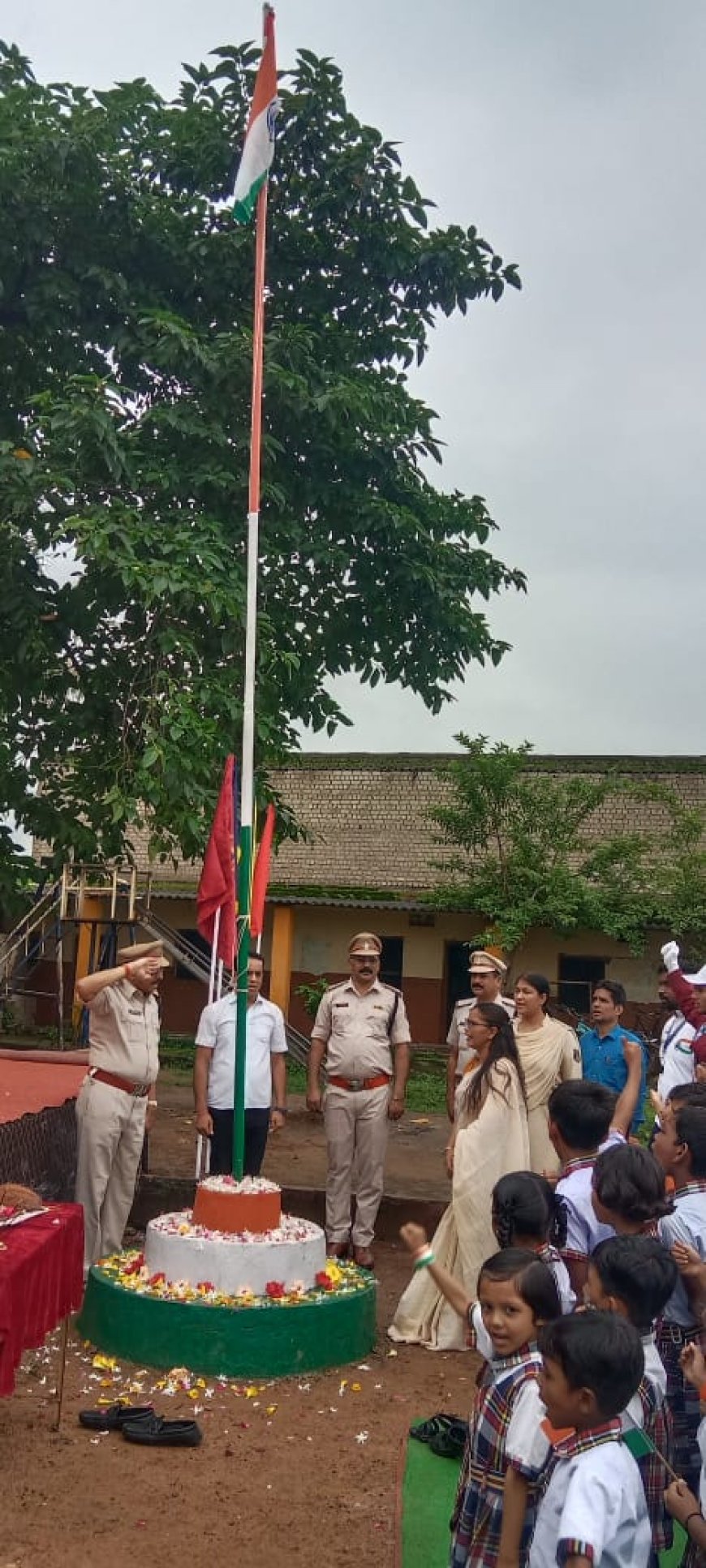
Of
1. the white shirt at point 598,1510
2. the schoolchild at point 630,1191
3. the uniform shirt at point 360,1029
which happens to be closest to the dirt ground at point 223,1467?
the schoolchild at point 630,1191

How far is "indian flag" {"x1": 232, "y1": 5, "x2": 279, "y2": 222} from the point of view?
6652mm

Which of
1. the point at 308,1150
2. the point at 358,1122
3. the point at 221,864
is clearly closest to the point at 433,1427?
the point at 358,1122

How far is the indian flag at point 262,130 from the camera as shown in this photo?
6.65m

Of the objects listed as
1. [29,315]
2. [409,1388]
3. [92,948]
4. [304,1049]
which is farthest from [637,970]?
[409,1388]

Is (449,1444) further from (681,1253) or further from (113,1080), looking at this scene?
(113,1080)

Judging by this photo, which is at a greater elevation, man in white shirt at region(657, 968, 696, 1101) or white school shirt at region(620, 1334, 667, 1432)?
man in white shirt at region(657, 968, 696, 1101)

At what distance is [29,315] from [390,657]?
13.1 feet

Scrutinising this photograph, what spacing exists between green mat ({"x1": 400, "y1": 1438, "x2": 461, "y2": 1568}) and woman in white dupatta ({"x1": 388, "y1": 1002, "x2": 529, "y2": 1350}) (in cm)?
115

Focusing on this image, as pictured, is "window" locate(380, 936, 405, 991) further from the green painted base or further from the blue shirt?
the green painted base

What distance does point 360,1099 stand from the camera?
7.05 meters

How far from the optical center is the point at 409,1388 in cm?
539

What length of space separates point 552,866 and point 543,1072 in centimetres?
1204

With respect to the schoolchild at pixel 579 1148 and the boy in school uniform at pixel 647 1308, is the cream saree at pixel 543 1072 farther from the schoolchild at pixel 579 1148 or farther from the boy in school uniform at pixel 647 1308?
the boy in school uniform at pixel 647 1308

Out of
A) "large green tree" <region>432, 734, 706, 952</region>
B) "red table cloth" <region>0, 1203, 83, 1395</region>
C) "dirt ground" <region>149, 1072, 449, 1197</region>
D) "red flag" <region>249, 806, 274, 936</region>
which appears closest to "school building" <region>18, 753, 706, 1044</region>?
"large green tree" <region>432, 734, 706, 952</region>
